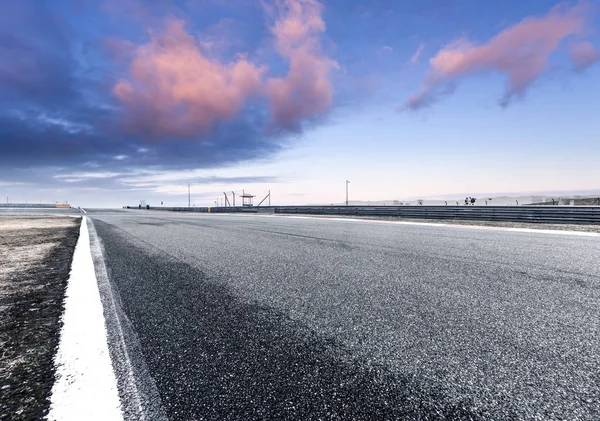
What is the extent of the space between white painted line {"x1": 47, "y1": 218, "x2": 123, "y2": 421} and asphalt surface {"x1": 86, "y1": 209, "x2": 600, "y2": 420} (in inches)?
5.8

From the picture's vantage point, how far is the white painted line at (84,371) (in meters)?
1.51

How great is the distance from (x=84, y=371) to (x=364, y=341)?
1769mm

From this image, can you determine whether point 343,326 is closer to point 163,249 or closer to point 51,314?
point 51,314

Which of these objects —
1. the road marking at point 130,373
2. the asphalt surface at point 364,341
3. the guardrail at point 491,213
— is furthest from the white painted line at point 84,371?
the guardrail at point 491,213

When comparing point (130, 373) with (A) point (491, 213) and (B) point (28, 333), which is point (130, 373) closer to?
(B) point (28, 333)

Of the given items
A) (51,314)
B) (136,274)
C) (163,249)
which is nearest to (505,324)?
(51,314)

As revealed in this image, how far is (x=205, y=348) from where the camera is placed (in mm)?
2191

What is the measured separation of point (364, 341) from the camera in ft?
7.65

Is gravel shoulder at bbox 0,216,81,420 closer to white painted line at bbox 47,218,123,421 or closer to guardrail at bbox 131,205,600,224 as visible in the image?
white painted line at bbox 47,218,123,421

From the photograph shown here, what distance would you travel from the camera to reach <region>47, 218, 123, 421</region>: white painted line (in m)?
1.51

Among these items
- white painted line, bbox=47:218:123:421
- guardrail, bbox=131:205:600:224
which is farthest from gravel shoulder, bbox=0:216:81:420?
guardrail, bbox=131:205:600:224

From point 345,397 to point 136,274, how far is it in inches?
157

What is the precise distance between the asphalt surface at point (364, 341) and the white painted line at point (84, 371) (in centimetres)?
15

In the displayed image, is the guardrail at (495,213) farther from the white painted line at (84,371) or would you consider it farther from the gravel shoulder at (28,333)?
the gravel shoulder at (28,333)
